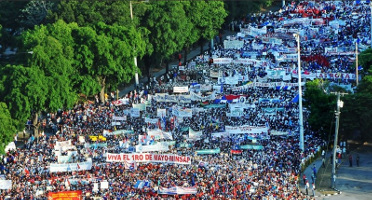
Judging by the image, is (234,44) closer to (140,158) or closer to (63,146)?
(63,146)

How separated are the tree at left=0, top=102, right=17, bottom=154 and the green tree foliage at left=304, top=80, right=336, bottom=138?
2280 cm

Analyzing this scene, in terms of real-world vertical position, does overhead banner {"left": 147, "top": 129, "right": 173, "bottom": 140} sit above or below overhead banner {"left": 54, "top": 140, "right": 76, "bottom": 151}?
above

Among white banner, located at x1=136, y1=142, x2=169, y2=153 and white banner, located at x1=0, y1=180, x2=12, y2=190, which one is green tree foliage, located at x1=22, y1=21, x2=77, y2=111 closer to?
white banner, located at x1=136, y1=142, x2=169, y2=153

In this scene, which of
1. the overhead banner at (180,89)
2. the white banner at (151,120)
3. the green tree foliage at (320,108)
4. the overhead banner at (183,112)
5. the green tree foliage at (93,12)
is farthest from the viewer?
the green tree foliage at (93,12)

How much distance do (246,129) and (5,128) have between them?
18.2 meters

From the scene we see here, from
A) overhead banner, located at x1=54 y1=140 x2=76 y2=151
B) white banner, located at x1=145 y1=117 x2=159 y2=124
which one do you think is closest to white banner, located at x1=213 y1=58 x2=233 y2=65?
white banner, located at x1=145 y1=117 x2=159 y2=124

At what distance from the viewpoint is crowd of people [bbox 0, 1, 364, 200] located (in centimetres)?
6494

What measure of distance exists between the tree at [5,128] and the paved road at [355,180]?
81.2 feet

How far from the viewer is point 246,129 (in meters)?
73.7

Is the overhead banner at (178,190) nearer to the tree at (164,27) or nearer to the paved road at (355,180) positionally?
the paved road at (355,180)

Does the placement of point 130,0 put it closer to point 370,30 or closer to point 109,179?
point 370,30

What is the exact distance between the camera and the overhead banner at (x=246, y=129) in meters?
73.5

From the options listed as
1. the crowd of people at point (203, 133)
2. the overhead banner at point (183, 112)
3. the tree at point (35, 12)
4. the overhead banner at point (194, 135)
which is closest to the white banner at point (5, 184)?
the crowd of people at point (203, 133)

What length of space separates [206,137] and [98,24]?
82.9ft
